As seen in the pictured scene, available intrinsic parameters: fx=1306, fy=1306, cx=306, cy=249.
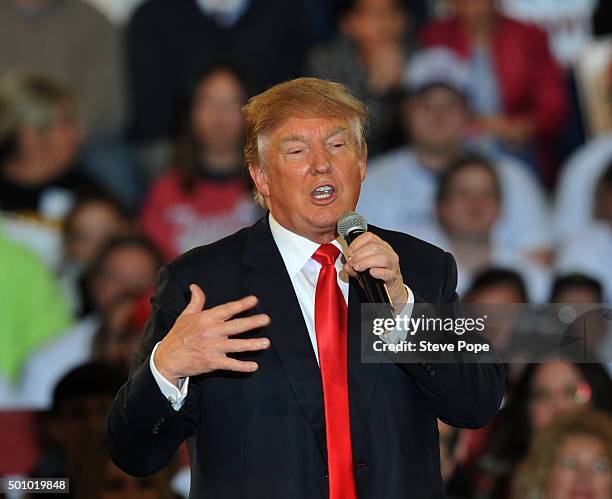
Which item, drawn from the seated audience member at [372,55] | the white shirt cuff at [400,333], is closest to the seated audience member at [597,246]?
the seated audience member at [372,55]

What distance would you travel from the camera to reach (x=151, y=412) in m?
2.31

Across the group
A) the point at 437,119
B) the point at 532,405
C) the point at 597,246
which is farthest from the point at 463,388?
the point at 437,119

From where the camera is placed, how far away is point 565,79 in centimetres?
679

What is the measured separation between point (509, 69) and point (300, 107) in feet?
14.2

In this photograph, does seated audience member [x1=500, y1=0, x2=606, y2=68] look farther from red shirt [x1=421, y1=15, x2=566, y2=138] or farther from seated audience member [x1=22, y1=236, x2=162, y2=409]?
seated audience member [x1=22, y1=236, x2=162, y2=409]

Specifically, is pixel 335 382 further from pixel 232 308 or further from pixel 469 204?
pixel 469 204

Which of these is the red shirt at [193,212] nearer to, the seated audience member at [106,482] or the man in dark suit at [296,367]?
the seated audience member at [106,482]

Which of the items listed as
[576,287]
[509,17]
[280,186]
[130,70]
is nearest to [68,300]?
[130,70]

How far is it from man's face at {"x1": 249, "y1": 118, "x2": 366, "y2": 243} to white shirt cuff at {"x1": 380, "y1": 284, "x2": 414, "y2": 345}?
7.9 inches

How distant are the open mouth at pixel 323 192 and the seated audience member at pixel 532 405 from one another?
6.76 feet

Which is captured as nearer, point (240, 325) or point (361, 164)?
point (240, 325)

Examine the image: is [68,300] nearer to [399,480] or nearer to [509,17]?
[509,17]

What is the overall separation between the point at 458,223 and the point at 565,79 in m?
1.43

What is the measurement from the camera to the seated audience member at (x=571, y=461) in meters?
3.82
